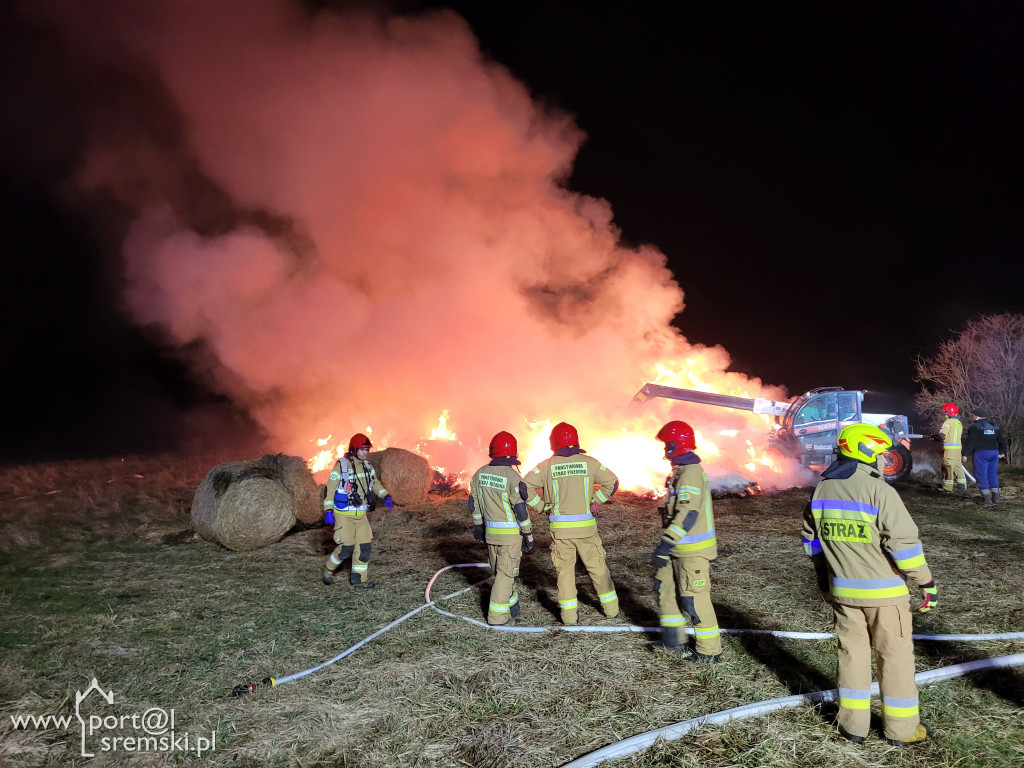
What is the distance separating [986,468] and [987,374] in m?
9.17

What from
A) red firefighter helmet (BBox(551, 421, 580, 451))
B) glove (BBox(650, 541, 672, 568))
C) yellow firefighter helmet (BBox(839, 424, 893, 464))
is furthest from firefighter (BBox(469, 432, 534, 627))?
yellow firefighter helmet (BBox(839, 424, 893, 464))

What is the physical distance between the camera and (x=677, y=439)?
4.93 metres

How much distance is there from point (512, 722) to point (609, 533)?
18.9ft

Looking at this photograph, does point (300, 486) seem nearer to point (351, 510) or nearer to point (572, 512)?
point (351, 510)

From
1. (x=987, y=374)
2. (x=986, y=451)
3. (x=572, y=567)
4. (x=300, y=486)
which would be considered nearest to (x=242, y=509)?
(x=300, y=486)

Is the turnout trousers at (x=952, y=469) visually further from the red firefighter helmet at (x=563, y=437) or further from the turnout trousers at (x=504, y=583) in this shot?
the turnout trousers at (x=504, y=583)

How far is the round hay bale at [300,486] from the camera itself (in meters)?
10.3

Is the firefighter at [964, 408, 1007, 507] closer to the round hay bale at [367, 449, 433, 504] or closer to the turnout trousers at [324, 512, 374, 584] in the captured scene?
the round hay bale at [367, 449, 433, 504]

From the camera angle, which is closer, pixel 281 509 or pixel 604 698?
pixel 604 698

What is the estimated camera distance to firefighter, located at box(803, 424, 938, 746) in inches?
131

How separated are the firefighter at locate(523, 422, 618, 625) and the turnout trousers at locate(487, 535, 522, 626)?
409 mm

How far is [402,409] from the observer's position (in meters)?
17.0

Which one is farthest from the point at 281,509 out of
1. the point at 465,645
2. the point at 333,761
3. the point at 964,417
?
the point at 964,417

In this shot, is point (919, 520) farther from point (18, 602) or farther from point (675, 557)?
point (18, 602)
